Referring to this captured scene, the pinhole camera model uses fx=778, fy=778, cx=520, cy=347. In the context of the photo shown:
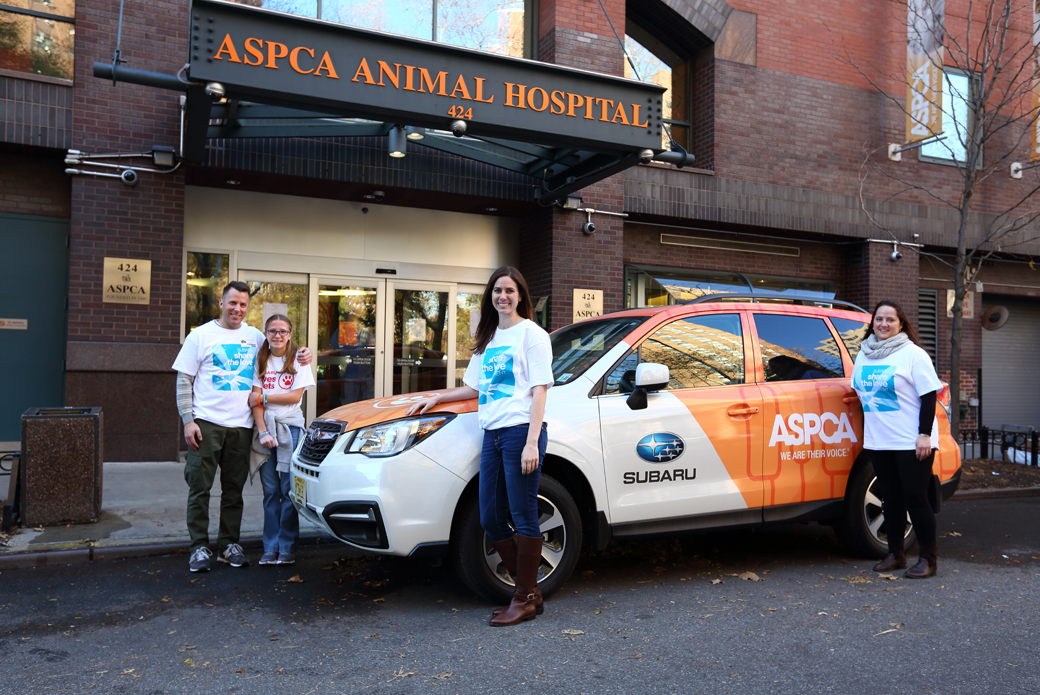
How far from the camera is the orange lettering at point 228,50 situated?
7012 millimetres

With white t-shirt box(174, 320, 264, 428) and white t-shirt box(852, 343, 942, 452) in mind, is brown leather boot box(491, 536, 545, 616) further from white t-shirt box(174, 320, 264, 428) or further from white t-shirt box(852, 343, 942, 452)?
white t-shirt box(852, 343, 942, 452)

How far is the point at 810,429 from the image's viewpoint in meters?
5.47

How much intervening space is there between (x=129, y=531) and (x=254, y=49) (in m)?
4.36

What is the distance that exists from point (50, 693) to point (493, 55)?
684 centimetres

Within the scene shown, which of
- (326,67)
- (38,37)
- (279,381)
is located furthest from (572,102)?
(38,37)

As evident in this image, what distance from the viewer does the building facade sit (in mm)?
9203

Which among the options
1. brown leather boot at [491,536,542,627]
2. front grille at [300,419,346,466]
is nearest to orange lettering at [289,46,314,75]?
front grille at [300,419,346,466]

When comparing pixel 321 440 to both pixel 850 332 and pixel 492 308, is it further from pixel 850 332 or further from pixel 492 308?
pixel 850 332

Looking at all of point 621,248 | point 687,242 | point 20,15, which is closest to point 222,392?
point 20,15

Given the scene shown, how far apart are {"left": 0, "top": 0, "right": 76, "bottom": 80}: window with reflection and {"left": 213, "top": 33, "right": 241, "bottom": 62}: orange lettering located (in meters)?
3.53

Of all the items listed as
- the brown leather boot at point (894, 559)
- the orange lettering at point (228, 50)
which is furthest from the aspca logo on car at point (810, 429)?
the orange lettering at point (228, 50)

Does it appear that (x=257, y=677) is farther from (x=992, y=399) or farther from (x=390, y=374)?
(x=992, y=399)

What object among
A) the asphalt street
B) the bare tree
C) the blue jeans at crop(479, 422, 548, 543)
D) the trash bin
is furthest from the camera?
the bare tree

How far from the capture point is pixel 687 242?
1309 cm
